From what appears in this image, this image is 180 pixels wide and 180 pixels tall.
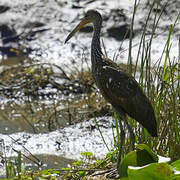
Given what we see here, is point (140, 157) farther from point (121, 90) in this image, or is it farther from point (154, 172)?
point (121, 90)

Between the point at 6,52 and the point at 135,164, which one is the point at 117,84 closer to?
the point at 135,164

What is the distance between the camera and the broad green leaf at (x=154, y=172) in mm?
3053

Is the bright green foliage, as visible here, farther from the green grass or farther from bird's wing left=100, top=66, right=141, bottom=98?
bird's wing left=100, top=66, right=141, bottom=98

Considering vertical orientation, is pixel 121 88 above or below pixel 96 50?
below

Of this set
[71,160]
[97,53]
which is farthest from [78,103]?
[97,53]

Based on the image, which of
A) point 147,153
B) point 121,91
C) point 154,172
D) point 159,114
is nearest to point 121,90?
point 121,91

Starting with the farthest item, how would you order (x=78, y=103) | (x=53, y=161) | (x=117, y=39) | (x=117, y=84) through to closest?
1. (x=117, y=39)
2. (x=78, y=103)
3. (x=53, y=161)
4. (x=117, y=84)

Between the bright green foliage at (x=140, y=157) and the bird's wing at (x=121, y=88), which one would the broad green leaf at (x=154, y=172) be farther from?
the bird's wing at (x=121, y=88)

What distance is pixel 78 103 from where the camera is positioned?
7539mm

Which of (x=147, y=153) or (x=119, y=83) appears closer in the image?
(x=147, y=153)

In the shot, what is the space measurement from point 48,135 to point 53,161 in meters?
0.79

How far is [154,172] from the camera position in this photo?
3.08 m

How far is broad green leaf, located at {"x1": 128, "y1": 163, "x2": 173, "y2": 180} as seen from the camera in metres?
3.05

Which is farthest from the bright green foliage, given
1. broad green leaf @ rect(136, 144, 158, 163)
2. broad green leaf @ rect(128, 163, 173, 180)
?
broad green leaf @ rect(128, 163, 173, 180)
